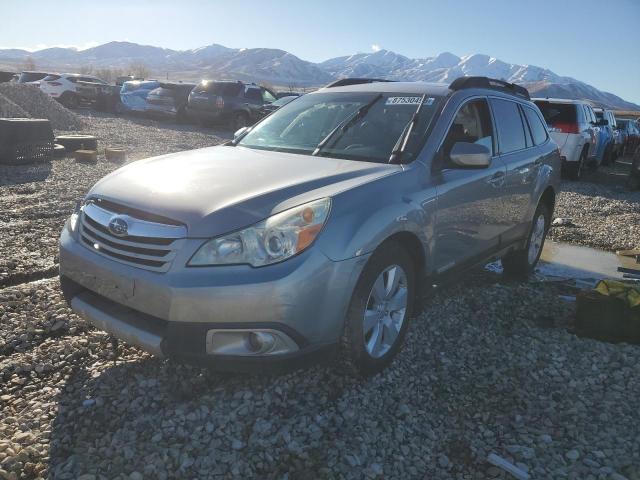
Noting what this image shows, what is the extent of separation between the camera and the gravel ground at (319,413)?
2.48 metres

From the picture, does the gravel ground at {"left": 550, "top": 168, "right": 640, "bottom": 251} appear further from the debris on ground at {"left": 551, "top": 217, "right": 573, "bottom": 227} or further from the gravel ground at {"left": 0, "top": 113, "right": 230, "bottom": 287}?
the gravel ground at {"left": 0, "top": 113, "right": 230, "bottom": 287}

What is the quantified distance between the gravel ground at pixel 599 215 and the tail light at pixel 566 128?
127cm

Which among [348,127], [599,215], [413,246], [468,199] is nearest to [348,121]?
[348,127]

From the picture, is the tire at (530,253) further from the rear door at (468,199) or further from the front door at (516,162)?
the rear door at (468,199)

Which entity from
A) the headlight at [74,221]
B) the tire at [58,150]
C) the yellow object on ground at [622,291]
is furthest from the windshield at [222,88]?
the yellow object on ground at [622,291]

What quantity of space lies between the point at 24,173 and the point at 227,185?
7756 millimetres

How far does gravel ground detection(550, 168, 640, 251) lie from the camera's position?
24.5 ft

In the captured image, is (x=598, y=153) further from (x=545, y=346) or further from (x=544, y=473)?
(x=544, y=473)

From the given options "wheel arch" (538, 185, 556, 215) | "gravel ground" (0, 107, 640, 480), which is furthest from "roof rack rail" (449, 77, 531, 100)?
"gravel ground" (0, 107, 640, 480)

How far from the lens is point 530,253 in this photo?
5375 mm

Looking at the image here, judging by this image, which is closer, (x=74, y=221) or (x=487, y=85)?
(x=74, y=221)

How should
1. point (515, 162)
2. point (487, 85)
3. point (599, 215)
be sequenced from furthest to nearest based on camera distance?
point (599, 215), point (515, 162), point (487, 85)

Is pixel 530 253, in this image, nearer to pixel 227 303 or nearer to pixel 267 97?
pixel 227 303

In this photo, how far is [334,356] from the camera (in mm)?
2854
